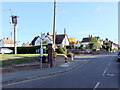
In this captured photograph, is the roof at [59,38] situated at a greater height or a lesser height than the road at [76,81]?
greater

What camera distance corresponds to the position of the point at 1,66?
16.3 metres

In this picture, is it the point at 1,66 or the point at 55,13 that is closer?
the point at 1,66

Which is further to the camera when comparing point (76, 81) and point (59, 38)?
point (59, 38)

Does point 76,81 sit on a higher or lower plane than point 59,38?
lower

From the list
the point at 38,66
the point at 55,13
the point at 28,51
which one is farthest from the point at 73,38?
the point at 38,66

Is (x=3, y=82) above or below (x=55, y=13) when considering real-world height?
below

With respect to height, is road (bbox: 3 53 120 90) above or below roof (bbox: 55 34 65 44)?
below

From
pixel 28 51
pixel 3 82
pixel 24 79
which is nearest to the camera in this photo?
pixel 3 82

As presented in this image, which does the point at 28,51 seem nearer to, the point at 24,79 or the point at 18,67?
the point at 18,67

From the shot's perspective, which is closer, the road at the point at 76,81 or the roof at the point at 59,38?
the road at the point at 76,81

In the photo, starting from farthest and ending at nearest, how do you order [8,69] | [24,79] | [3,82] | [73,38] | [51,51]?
[73,38]
[51,51]
[8,69]
[24,79]
[3,82]

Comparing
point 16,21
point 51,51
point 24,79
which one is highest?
point 16,21

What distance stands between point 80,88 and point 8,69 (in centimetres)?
774

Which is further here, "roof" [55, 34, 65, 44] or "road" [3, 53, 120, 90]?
"roof" [55, 34, 65, 44]
